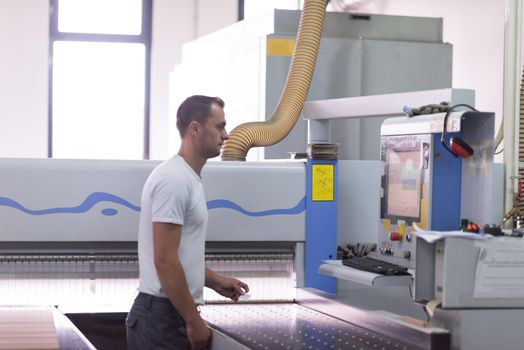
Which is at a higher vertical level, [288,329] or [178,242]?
[178,242]

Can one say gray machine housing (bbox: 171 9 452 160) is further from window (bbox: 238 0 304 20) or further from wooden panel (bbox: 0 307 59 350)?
window (bbox: 238 0 304 20)

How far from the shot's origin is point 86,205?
2889 mm

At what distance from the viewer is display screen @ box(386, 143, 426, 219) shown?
2562 millimetres

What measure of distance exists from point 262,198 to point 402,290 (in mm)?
606

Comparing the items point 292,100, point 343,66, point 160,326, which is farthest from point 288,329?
point 343,66

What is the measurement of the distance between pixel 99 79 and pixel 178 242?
483 cm

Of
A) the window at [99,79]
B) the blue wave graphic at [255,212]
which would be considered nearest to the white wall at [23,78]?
the window at [99,79]

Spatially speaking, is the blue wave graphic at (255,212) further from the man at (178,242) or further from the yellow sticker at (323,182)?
the man at (178,242)

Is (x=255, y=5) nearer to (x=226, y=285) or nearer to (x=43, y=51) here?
(x=43, y=51)

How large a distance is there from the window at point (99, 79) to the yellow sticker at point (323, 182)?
4.08 meters

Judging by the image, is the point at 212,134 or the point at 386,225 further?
the point at 386,225

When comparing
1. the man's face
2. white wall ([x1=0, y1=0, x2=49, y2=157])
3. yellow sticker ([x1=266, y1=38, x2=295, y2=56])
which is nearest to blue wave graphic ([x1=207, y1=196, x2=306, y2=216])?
the man's face

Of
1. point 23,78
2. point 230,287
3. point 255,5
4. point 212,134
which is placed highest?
point 255,5

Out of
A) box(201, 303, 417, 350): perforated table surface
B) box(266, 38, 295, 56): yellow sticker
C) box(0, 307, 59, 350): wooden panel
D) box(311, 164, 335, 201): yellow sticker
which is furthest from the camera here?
box(266, 38, 295, 56): yellow sticker
